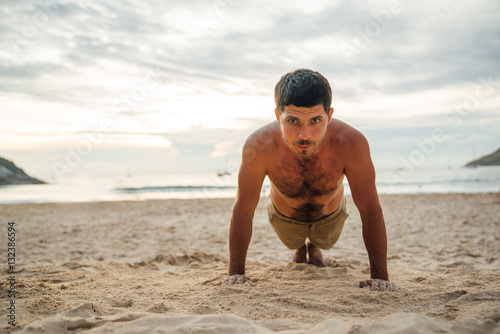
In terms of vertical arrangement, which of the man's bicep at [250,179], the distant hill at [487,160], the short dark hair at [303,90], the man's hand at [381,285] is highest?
the distant hill at [487,160]

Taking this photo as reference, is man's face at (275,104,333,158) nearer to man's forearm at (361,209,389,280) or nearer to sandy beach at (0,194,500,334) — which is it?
man's forearm at (361,209,389,280)

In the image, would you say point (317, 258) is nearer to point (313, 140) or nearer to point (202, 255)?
point (202, 255)

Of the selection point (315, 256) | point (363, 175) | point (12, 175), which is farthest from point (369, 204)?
point (12, 175)

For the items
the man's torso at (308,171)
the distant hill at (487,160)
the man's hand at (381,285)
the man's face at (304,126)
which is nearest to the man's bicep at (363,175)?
the man's torso at (308,171)

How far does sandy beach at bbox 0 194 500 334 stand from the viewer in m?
1.70

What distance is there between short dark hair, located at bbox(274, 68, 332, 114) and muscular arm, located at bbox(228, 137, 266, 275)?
1.44 feet

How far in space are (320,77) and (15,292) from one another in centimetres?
252

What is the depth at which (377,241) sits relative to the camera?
2.57 m

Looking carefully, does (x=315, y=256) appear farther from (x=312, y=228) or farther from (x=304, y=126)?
(x=304, y=126)

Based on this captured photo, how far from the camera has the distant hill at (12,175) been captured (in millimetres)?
23516

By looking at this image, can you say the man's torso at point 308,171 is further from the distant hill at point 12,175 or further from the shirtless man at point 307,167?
the distant hill at point 12,175

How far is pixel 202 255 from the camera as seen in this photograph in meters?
4.19

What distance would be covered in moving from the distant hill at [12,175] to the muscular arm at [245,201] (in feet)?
84.0

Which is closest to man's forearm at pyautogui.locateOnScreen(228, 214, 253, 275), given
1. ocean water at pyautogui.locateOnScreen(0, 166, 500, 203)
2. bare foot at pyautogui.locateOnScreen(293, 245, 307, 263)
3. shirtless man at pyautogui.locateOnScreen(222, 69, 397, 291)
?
shirtless man at pyautogui.locateOnScreen(222, 69, 397, 291)
